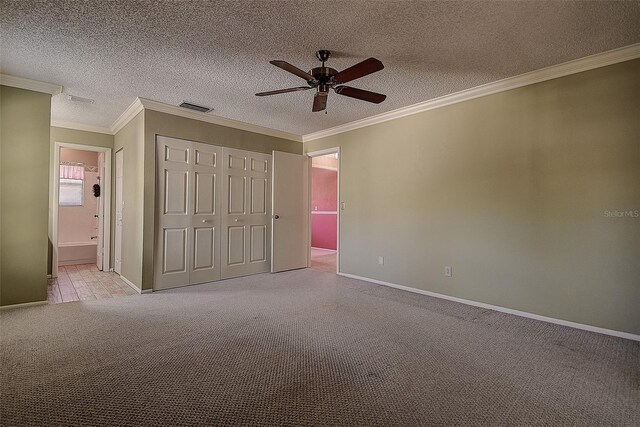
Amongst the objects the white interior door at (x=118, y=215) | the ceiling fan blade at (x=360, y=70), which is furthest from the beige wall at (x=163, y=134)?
the ceiling fan blade at (x=360, y=70)

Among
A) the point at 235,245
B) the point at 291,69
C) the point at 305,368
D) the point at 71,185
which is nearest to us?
the point at 305,368

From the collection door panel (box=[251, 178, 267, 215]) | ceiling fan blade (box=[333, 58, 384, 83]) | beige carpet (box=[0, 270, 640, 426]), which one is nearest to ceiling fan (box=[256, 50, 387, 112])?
ceiling fan blade (box=[333, 58, 384, 83])

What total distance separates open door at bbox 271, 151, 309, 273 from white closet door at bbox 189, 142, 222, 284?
3.17 feet

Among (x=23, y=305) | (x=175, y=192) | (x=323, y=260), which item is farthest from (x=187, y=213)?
(x=323, y=260)

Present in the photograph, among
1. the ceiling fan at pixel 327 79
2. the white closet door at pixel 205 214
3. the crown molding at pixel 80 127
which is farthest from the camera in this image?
the crown molding at pixel 80 127

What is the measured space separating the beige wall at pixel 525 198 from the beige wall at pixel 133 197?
3292mm

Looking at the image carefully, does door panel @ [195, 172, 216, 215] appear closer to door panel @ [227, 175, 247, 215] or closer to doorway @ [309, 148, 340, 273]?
door panel @ [227, 175, 247, 215]

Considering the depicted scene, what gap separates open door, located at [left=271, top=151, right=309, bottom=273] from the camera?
518 centimetres

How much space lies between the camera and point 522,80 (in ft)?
10.2

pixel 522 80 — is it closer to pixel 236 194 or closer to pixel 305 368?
pixel 305 368

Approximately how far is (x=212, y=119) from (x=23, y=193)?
2368mm

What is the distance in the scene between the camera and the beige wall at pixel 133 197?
3949 mm

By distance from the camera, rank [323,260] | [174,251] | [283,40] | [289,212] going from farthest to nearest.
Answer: [323,260], [289,212], [174,251], [283,40]

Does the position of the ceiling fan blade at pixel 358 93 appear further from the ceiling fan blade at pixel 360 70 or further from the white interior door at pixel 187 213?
the white interior door at pixel 187 213
